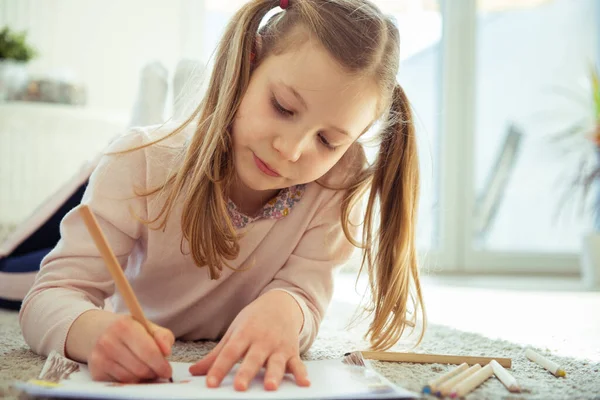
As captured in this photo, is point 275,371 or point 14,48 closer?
point 275,371

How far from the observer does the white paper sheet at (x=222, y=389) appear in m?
0.51

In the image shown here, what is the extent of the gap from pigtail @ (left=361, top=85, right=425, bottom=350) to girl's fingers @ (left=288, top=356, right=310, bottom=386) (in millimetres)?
284

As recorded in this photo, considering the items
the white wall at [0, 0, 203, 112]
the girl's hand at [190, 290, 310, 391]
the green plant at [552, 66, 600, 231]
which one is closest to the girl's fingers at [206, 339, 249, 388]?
the girl's hand at [190, 290, 310, 391]

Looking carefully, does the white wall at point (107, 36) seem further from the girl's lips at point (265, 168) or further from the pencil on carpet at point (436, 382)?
the pencil on carpet at point (436, 382)

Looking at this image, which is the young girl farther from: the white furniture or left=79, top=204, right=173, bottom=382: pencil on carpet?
the white furniture

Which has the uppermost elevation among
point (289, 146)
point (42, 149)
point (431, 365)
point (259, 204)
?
point (289, 146)

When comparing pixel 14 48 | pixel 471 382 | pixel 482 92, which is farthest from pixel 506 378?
pixel 482 92

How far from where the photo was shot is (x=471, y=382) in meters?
0.65

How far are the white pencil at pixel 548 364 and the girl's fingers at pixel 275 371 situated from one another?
1.05ft

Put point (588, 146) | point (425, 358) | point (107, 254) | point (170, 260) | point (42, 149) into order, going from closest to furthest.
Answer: point (107, 254)
point (425, 358)
point (170, 260)
point (42, 149)
point (588, 146)

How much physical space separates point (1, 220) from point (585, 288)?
1854 millimetres

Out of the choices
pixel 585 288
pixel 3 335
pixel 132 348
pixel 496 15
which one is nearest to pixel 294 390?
pixel 132 348

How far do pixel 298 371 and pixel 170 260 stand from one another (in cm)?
33

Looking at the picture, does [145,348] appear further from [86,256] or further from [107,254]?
[86,256]
